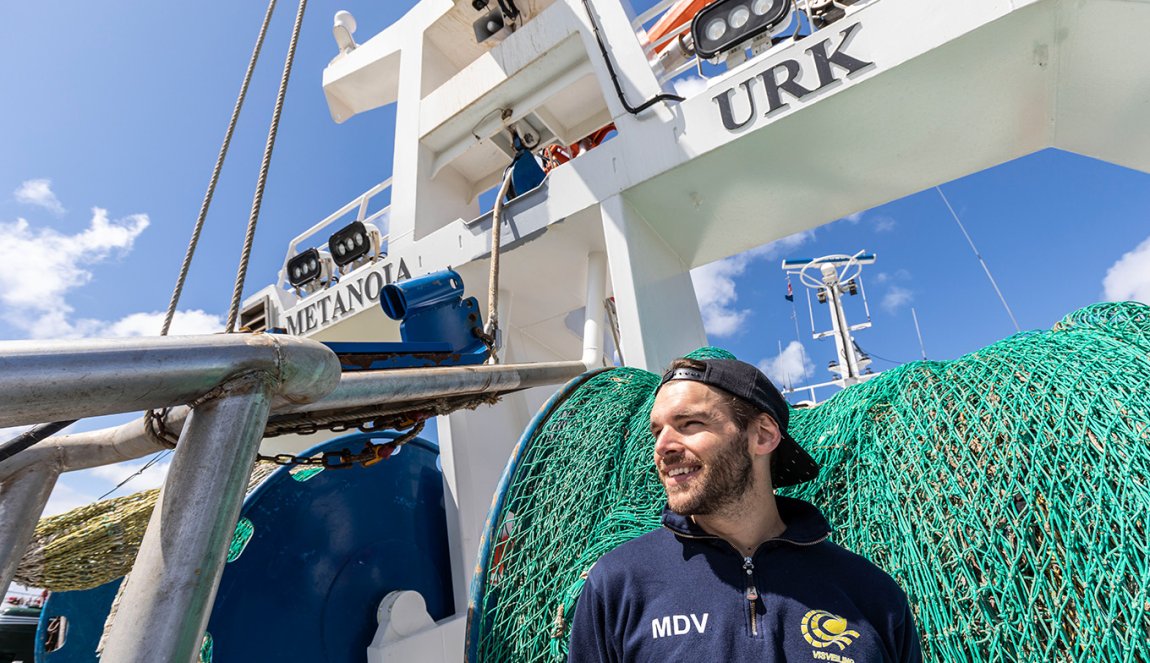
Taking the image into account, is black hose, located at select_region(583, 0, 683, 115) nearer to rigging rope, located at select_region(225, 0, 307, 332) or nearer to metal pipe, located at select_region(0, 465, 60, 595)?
rigging rope, located at select_region(225, 0, 307, 332)

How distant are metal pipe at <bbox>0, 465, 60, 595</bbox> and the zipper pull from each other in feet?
5.86

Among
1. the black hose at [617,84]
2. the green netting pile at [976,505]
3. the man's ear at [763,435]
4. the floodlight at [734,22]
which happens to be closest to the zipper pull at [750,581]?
the man's ear at [763,435]

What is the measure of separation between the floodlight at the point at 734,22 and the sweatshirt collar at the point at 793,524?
3671mm

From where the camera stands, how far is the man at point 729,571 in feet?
3.95

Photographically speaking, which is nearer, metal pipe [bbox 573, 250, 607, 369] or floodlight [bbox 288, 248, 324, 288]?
metal pipe [bbox 573, 250, 607, 369]

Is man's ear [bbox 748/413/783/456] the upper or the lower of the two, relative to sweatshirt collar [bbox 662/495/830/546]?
upper

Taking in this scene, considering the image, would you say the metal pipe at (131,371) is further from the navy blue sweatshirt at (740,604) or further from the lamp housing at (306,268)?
the lamp housing at (306,268)

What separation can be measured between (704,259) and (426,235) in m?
2.66

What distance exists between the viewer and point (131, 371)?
3.32 ft

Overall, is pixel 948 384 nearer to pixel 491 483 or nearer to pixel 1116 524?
pixel 1116 524

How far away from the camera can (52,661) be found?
3539mm

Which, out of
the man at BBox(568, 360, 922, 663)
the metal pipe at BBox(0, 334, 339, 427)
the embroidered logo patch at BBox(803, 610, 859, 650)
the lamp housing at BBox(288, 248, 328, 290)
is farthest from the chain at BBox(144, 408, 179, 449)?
the lamp housing at BBox(288, 248, 328, 290)

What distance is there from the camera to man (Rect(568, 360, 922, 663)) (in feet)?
3.95

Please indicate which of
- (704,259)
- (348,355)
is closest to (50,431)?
(348,355)
